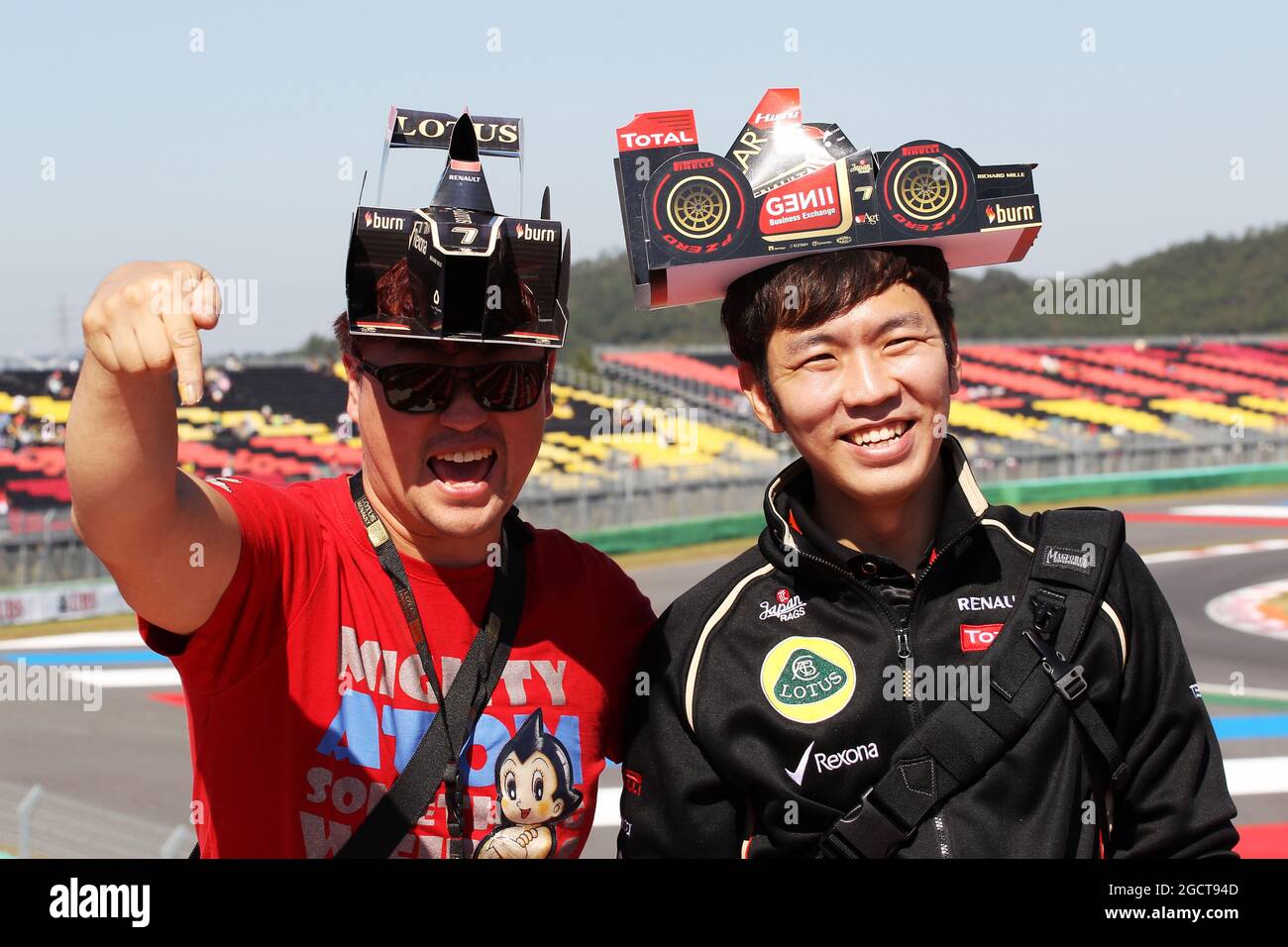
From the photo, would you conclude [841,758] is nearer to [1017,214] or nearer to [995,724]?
[995,724]

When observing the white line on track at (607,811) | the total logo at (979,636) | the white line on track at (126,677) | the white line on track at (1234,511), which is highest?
the total logo at (979,636)

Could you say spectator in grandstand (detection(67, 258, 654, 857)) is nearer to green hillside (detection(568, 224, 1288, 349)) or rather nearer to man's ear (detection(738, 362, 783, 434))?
man's ear (detection(738, 362, 783, 434))

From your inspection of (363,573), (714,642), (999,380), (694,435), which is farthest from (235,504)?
(999,380)

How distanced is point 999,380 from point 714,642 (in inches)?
1710

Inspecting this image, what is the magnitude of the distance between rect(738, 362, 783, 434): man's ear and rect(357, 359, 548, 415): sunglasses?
1.75 feet

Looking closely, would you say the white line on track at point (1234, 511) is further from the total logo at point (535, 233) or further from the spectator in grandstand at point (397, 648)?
the total logo at point (535, 233)

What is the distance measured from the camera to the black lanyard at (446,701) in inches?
103

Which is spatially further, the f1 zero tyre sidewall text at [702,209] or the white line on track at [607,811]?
the white line on track at [607,811]

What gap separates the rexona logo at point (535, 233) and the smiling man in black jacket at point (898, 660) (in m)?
0.50

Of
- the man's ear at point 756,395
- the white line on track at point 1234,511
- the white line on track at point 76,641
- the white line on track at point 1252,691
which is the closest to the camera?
the man's ear at point 756,395

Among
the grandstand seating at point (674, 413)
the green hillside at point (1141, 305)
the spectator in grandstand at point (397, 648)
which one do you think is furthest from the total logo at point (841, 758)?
the green hillside at point (1141, 305)

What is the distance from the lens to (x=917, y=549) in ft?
9.45

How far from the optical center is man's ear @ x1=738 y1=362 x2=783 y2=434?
9.57 ft

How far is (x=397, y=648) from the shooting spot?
8.92 feet
